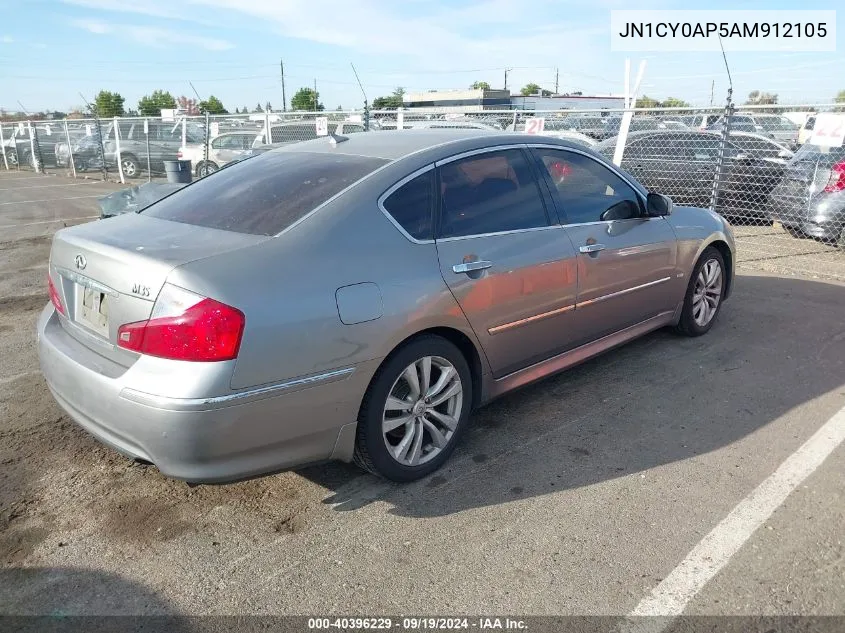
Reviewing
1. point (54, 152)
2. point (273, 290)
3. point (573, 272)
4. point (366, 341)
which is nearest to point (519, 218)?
point (573, 272)

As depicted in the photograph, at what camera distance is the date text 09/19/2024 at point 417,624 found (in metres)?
2.30

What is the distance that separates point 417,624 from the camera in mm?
2312

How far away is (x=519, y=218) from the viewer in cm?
362

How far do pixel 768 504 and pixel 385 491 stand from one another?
1746 mm

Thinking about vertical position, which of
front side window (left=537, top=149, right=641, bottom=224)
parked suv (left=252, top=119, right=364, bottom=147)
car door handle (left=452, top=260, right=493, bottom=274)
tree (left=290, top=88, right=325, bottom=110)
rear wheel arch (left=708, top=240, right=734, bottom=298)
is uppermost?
tree (left=290, top=88, right=325, bottom=110)

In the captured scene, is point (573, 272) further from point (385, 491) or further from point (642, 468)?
point (385, 491)

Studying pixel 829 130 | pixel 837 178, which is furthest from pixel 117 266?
pixel 837 178

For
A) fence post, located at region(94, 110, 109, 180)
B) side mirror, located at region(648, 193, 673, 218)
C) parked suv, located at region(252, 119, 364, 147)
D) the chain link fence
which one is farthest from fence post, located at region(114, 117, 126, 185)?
side mirror, located at region(648, 193, 673, 218)

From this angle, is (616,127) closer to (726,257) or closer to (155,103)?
(726,257)

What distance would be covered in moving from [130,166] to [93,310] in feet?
65.1

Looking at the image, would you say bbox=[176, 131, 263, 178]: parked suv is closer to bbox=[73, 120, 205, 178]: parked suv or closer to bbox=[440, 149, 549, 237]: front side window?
bbox=[73, 120, 205, 178]: parked suv

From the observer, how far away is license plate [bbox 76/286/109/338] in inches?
107

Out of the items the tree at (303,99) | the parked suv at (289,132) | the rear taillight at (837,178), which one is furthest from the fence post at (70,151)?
the tree at (303,99)

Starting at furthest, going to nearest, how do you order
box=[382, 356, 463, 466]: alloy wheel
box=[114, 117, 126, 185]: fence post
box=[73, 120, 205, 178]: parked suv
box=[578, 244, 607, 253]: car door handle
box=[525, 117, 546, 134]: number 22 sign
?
box=[114, 117, 126, 185]: fence post, box=[73, 120, 205, 178]: parked suv, box=[525, 117, 546, 134]: number 22 sign, box=[578, 244, 607, 253]: car door handle, box=[382, 356, 463, 466]: alloy wheel
